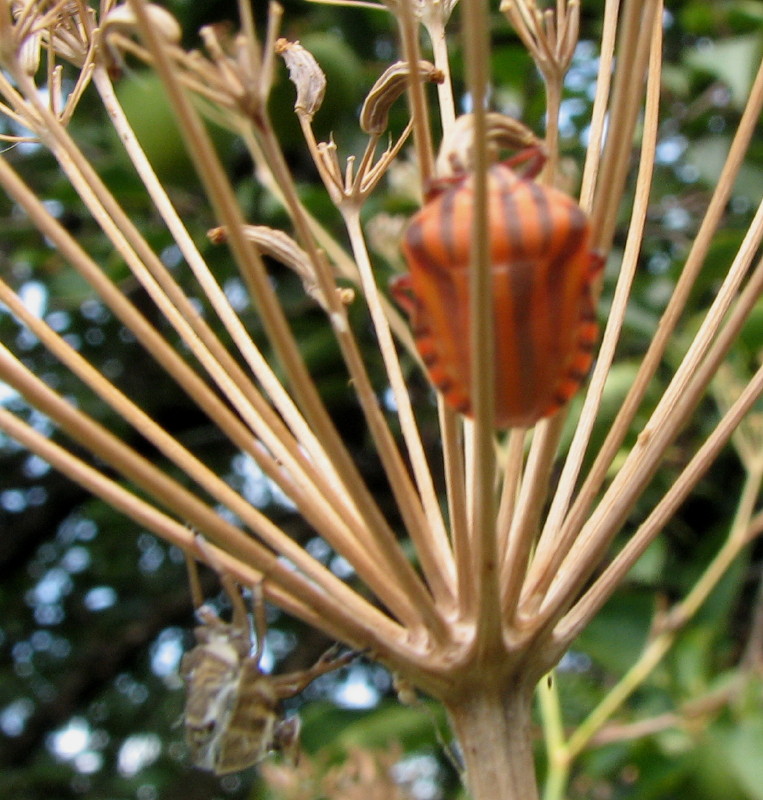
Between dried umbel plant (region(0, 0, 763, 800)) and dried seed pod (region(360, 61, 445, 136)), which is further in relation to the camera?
dried seed pod (region(360, 61, 445, 136))

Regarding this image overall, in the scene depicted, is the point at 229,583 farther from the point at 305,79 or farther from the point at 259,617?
the point at 305,79

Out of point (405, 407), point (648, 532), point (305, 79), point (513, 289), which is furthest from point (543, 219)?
point (305, 79)

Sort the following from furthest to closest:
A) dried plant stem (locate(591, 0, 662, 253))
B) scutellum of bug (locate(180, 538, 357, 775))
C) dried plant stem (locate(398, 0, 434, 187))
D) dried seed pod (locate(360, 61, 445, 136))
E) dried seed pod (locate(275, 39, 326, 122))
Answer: dried seed pod (locate(275, 39, 326, 122)), dried seed pod (locate(360, 61, 445, 136)), scutellum of bug (locate(180, 538, 357, 775)), dried plant stem (locate(398, 0, 434, 187)), dried plant stem (locate(591, 0, 662, 253))

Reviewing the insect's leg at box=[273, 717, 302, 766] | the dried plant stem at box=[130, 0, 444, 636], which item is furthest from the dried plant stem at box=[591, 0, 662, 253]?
the insect's leg at box=[273, 717, 302, 766]

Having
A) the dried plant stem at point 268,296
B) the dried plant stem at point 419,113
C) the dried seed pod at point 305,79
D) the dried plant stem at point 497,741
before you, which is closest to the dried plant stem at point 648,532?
the dried plant stem at point 497,741

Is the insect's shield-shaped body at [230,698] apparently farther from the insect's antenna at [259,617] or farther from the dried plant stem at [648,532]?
the dried plant stem at [648,532]

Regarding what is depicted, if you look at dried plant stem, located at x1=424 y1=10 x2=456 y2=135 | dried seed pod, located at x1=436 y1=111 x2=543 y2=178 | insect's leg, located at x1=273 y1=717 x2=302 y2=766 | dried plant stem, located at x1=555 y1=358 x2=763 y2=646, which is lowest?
insect's leg, located at x1=273 y1=717 x2=302 y2=766

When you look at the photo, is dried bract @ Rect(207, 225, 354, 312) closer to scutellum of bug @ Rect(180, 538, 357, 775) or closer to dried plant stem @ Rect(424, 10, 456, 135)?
dried plant stem @ Rect(424, 10, 456, 135)

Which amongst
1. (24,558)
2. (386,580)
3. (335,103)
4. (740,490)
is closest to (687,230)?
(740,490)

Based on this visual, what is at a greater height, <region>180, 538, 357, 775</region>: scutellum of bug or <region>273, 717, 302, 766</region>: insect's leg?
<region>180, 538, 357, 775</region>: scutellum of bug
